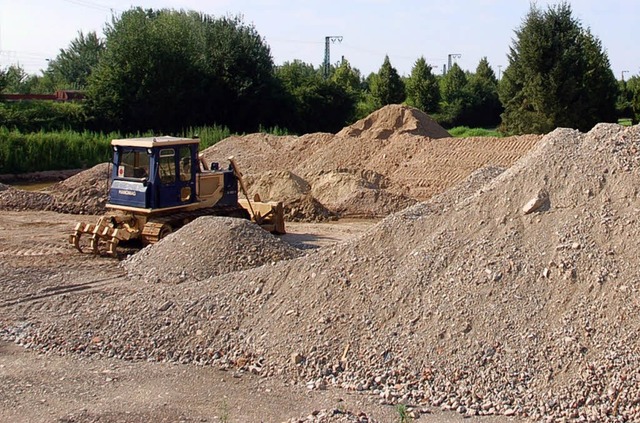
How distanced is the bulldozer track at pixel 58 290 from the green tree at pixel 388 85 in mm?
36491

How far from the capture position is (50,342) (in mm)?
9062

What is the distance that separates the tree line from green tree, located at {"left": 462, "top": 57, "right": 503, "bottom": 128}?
2.88 m

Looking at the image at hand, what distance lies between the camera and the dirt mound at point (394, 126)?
2595 centimetres

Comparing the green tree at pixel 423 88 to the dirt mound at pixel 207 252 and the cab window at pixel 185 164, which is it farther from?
the dirt mound at pixel 207 252

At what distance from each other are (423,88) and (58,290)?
38.6 m

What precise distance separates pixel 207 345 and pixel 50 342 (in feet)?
6.16

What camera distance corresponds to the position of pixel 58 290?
1105 cm

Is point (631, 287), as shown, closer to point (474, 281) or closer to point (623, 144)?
point (474, 281)

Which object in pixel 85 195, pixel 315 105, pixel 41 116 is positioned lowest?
pixel 85 195

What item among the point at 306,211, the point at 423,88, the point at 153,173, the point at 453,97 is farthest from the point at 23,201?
the point at 453,97

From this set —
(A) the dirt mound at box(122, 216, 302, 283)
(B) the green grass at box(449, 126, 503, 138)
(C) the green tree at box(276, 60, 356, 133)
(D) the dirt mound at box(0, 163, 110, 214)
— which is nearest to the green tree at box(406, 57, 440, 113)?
(C) the green tree at box(276, 60, 356, 133)

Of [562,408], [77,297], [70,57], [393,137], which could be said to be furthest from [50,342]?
[70,57]

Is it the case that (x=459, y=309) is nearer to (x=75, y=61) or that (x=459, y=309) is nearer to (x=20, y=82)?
(x=20, y=82)

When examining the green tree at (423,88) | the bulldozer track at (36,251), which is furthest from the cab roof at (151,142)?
the green tree at (423,88)
